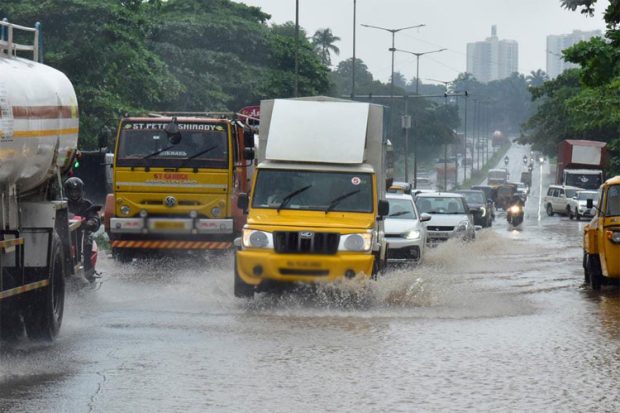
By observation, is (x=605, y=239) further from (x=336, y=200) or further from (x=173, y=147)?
(x=173, y=147)

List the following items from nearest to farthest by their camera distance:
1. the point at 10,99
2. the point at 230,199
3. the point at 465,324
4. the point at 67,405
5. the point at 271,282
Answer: the point at 67,405 → the point at 10,99 → the point at 465,324 → the point at 271,282 → the point at 230,199

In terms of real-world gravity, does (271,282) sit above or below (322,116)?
below

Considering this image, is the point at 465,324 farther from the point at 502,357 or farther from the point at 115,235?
the point at 115,235

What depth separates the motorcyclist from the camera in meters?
17.8

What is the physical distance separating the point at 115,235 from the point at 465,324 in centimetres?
1120

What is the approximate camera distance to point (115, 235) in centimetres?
2545

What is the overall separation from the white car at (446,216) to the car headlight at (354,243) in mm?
15333

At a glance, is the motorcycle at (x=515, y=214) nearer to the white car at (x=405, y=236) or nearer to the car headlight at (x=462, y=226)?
the car headlight at (x=462, y=226)

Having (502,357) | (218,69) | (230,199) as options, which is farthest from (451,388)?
(218,69)

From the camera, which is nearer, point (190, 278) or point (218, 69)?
point (190, 278)

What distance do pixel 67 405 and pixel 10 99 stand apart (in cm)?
323

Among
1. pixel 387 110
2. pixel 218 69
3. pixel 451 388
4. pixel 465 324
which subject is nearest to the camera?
pixel 451 388

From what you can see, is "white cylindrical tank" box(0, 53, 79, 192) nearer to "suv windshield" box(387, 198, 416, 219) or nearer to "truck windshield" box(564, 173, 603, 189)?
"suv windshield" box(387, 198, 416, 219)

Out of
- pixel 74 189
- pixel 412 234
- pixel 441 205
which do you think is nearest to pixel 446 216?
pixel 441 205
